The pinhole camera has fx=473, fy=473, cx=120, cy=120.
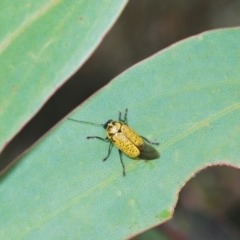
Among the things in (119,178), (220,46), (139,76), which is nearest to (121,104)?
(139,76)

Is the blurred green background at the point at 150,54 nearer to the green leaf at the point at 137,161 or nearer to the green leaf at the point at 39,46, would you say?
the green leaf at the point at 137,161

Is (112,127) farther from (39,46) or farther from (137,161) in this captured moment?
(39,46)

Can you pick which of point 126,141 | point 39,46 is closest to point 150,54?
point 126,141

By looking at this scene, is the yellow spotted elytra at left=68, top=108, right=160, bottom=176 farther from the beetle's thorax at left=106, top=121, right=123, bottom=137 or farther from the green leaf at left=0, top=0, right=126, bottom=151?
the green leaf at left=0, top=0, right=126, bottom=151

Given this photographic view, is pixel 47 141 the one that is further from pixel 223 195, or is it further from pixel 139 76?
pixel 223 195

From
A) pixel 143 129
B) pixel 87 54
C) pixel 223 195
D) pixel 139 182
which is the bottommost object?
pixel 223 195

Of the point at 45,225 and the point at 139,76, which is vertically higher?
the point at 139,76

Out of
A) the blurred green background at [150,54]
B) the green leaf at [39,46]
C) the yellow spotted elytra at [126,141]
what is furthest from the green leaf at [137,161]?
the blurred green background at [150,54]
